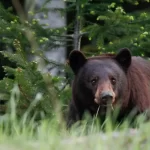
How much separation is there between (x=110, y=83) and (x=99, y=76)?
0.20 meters

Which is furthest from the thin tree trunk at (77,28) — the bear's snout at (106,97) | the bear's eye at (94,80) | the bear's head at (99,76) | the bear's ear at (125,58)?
the bear's snout at (106,97)

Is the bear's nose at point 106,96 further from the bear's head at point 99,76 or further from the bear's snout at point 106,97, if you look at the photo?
the bear's head at point 99,76

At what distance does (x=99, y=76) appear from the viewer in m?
7.52

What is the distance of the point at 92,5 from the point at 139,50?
3.04ft

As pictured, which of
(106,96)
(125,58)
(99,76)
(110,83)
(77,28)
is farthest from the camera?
(77,28)

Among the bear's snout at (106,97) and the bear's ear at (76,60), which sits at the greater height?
the bear's ear at (76,60)

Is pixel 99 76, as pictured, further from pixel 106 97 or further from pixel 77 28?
pixel 77 28

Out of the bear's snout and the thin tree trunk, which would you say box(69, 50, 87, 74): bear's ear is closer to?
the bear's snout

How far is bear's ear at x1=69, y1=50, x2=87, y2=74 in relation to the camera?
779cm

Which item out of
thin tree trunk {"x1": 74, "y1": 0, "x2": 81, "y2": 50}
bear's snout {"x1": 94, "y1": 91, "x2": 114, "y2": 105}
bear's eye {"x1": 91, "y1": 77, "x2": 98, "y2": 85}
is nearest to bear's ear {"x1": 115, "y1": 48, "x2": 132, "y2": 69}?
bear's eye {"x1": 91, "y1": 77, "x2": 98, "y2": 85}

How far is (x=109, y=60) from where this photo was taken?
779 cm

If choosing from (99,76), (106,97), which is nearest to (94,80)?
(99,76)

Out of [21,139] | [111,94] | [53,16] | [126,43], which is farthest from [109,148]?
[53,16]

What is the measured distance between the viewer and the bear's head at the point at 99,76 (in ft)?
24.3
